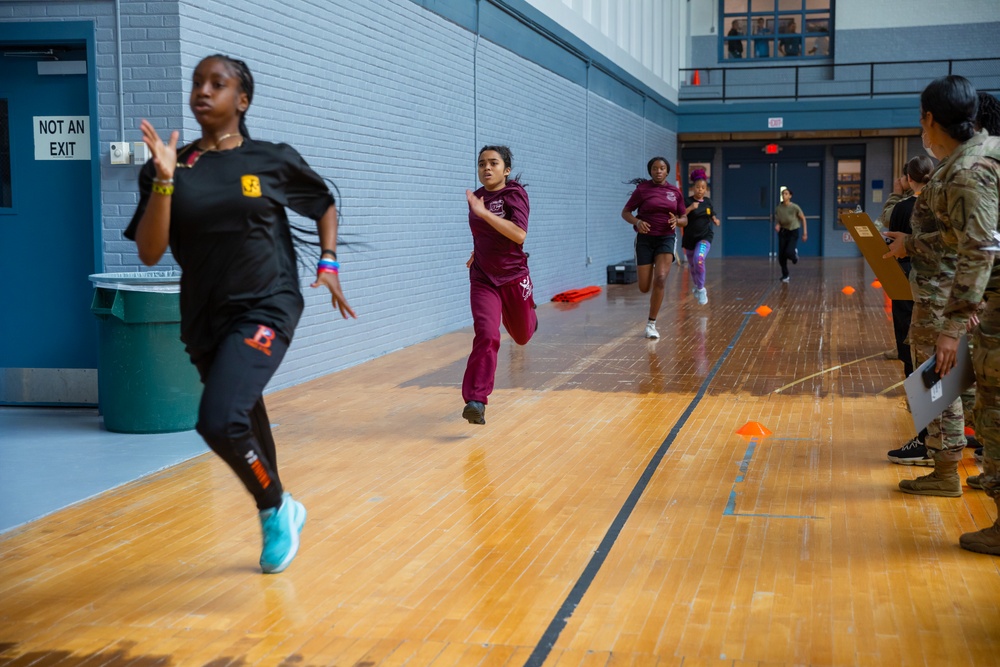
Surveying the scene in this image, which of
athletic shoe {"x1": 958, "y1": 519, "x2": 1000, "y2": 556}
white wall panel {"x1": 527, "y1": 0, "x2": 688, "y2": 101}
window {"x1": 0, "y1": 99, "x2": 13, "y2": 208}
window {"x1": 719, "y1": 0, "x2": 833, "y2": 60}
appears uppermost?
window {"x1": 719, "y1": 0, "x2": 833, "y2": 60}

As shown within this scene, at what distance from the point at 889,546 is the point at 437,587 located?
2030 mm

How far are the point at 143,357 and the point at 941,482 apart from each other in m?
4.97

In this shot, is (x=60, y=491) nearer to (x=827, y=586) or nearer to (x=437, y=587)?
(x=437, y=587)

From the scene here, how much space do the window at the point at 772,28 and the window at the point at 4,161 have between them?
27894 millimetres

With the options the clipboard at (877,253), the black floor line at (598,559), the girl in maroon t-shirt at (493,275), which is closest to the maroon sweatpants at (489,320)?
the girl in maroon t-shirt at (493,275)

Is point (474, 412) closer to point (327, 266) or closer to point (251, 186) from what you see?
point (327, 266)

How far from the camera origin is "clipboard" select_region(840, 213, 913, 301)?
21.4 feet

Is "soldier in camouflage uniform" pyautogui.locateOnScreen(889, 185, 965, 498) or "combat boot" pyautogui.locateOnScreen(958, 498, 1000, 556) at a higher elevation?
"soldier in camouflage uniform" pyautogui.locateOnScreen(889, 185, 965, 498)

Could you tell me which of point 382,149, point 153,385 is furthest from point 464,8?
point 153,385

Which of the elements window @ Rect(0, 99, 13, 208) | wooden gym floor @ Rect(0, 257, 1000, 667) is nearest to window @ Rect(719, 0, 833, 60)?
wooden gym floor @ Rect(0, 257, 1000, 667)

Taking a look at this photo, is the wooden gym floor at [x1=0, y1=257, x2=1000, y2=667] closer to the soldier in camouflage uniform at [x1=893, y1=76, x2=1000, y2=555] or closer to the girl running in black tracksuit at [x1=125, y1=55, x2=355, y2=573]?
the soldier in camouflage uniform at [x1=893, y1=76, x2=1000, y2=555]

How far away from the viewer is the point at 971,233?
4531 mm

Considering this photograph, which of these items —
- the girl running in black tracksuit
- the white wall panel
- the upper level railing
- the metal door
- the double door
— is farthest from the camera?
the double door

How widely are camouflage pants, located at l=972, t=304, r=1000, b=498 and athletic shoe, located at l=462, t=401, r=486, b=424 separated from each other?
3.58m
